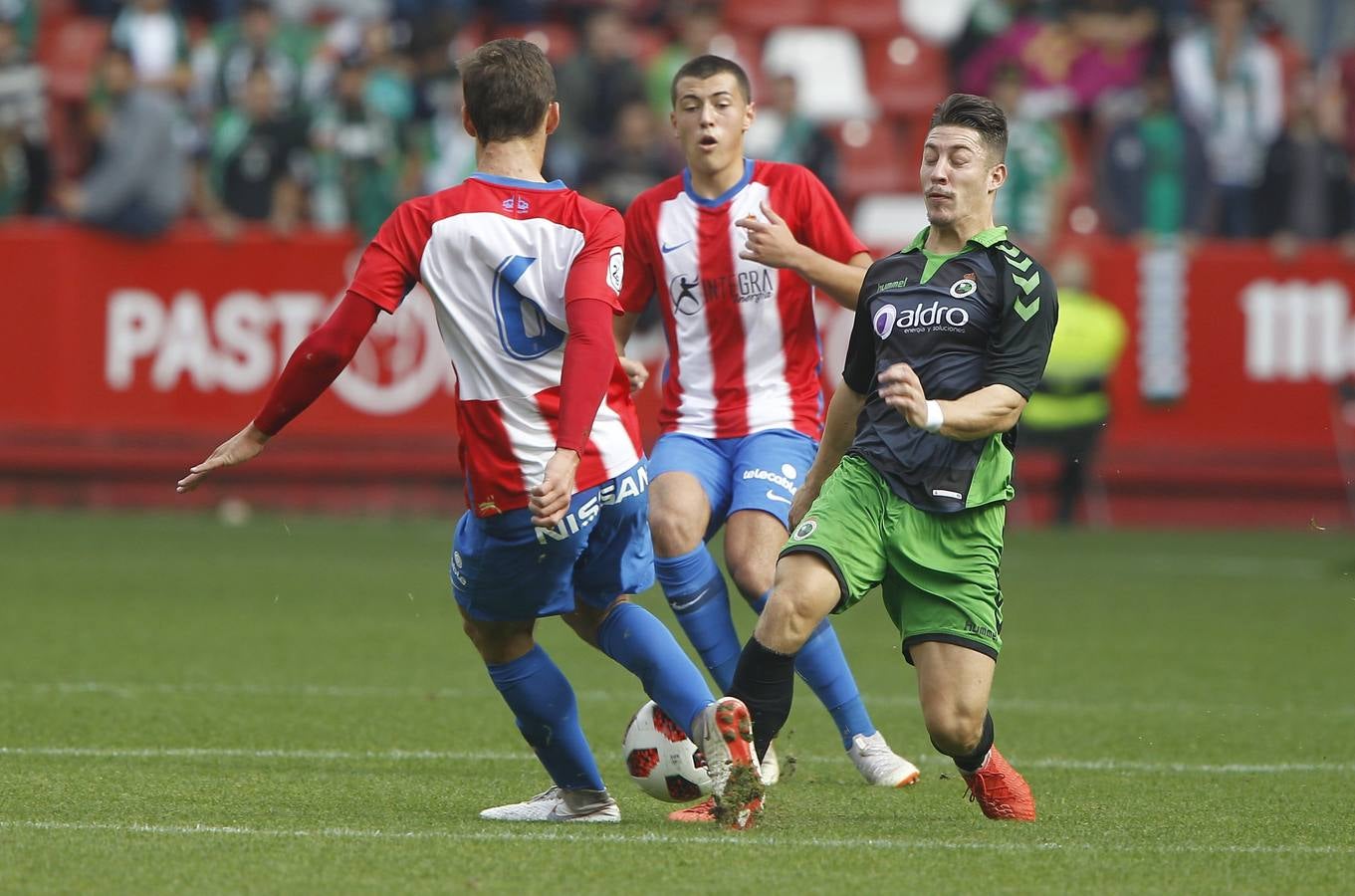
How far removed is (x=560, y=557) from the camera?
603 cm

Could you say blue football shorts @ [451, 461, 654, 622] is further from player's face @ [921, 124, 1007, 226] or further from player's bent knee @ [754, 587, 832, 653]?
player's face @ [921, 124, 1007, 226]

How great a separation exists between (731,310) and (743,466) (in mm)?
605

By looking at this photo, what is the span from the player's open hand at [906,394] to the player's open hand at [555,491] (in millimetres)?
843

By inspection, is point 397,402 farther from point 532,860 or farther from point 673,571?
point 532,860

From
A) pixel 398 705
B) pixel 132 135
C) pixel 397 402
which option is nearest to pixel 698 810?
pixel 398 705

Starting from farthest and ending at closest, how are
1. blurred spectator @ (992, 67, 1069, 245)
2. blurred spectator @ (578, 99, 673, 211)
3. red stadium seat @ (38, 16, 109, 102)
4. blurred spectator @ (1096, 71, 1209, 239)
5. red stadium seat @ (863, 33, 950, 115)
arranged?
red stadium seat @ (863, 33, 950, 115) → red stadium seat @ (38, 16, 109, 102) → blurred spectator @ (1096, 71, 1209, 239) → blurred spectator @ (992, 67, 1069, 245) → blurred spectator @ (578, 99, 673, 211)

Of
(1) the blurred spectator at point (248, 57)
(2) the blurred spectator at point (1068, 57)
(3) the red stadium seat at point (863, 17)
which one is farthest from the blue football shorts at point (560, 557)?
(3) the red stadium seat at point (863, 17)

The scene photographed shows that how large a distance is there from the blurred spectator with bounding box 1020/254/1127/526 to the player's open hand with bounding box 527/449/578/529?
10922mm

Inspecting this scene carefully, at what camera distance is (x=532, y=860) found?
552 centimetres

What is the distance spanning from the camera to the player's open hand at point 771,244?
6.97 metres

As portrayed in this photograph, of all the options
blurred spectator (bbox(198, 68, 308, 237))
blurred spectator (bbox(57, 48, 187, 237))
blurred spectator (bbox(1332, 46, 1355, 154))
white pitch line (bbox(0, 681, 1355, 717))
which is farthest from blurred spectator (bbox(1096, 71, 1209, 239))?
white pitch line (bbox(0, 681, 1355, 717))

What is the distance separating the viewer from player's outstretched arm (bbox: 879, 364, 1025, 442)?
5.73 m

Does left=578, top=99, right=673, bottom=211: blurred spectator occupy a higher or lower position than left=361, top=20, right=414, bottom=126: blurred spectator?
lower

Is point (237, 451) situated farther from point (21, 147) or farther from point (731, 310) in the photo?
point (21, 147)
